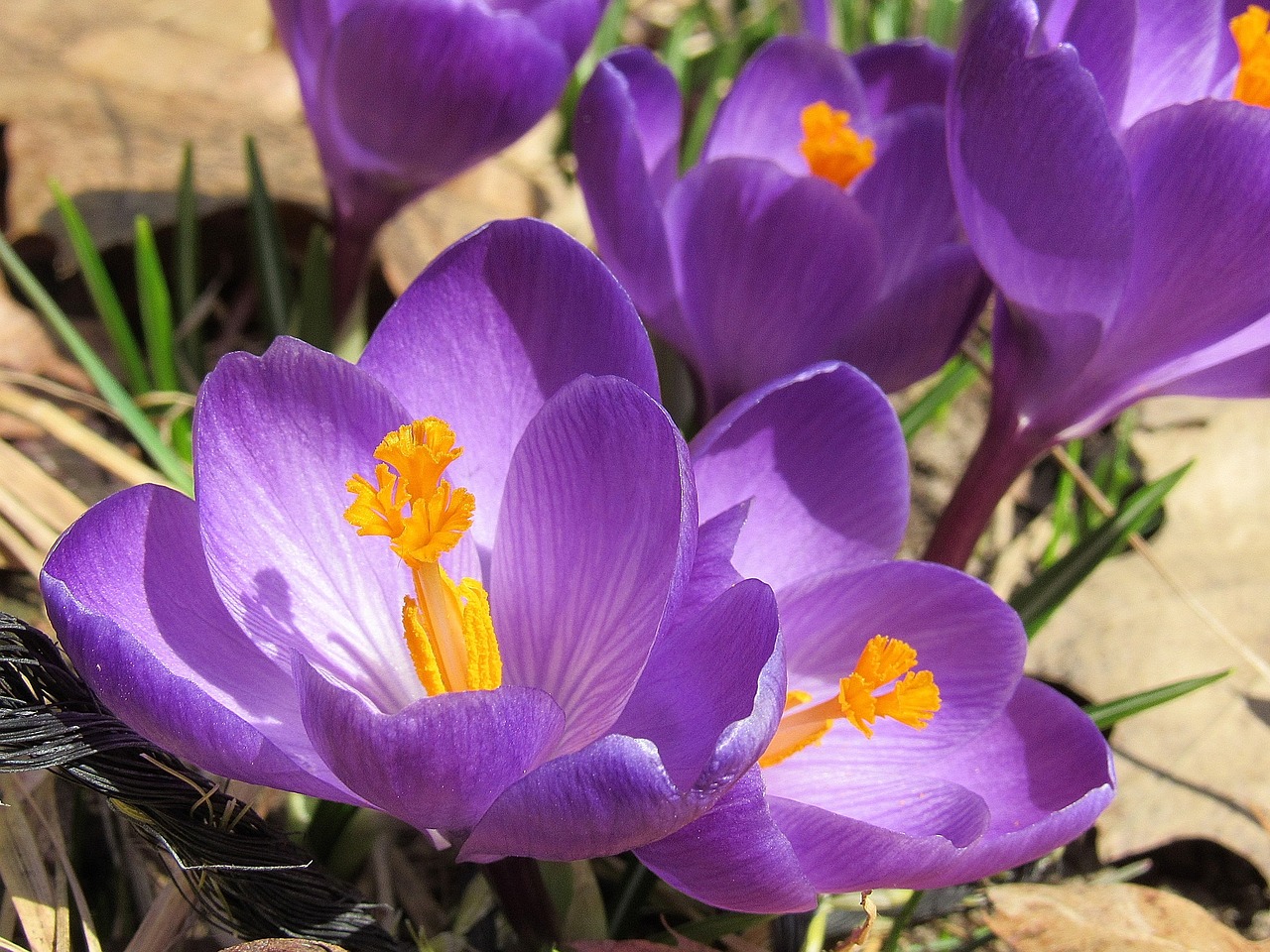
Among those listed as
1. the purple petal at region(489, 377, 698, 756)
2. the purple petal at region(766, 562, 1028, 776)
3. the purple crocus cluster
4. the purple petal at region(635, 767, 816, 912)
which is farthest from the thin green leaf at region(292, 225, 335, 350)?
the purple petal at region(635, 767, 816, 912)

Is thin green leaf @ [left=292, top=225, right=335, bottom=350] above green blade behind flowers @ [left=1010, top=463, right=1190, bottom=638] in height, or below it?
above

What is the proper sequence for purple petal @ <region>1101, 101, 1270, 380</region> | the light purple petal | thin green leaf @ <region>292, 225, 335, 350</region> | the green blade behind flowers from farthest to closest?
1. thin green leaf @ <region>292, 225, 335, 350</region>
2. the green blade behind flowers
3. purple petal @ <region>1101, 101, 1270, 380</region>
4. the light purple petal

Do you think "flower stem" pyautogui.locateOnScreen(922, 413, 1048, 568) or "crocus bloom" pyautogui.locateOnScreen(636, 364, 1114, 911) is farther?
"flower stem" pyautogui.locateOnScreen(922, 413, 1048, 568)

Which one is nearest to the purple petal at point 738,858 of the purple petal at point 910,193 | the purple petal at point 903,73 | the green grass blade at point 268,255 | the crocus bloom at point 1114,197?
the crocus bloom at point 1114,197

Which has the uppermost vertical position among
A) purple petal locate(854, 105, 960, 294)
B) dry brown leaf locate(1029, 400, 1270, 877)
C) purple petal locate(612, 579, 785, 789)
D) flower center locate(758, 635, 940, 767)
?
purple petal locate(854, 105, 960, 294)

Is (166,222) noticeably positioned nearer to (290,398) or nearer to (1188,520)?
(290,398)

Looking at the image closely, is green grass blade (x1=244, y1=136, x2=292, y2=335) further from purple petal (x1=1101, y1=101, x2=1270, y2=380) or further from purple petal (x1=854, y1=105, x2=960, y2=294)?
purple petal (x1=1101, y1=101, x2=1270, y2=380)
